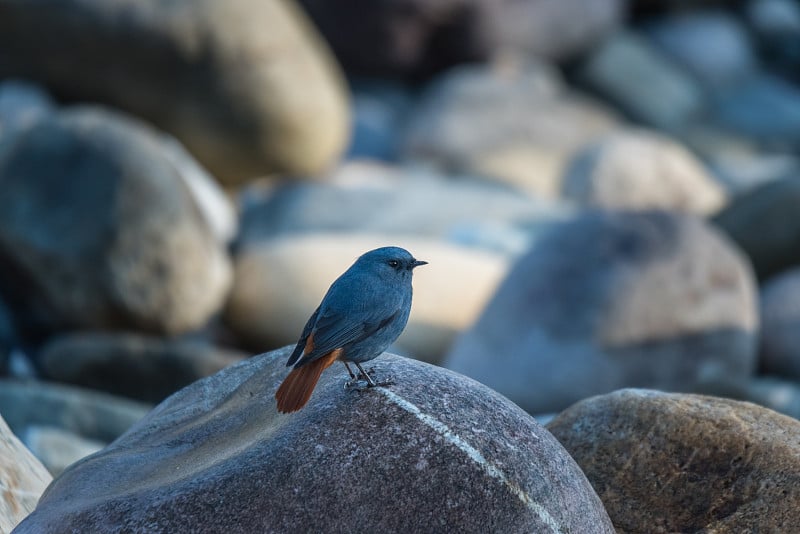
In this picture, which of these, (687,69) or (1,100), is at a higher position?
(1,100)

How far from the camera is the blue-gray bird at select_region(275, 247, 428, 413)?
10.1 feet

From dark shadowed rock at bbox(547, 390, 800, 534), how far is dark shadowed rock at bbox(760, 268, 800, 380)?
178 inches

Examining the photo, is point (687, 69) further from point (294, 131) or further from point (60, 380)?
point (60, 380)

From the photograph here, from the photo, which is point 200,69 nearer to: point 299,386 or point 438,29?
point 438,29

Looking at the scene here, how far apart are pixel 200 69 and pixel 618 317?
604cm

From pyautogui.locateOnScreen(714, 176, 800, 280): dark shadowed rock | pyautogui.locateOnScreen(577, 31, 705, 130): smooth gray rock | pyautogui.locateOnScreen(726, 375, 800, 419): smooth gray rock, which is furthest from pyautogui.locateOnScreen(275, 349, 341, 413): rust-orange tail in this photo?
pyautogui.locateOnScreen(577, 31, 705, 130): smooth gray rock

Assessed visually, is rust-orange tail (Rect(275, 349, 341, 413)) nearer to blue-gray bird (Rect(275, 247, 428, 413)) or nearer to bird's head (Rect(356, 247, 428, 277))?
blue-gray bird (Rect(275, 247, 428, 413))

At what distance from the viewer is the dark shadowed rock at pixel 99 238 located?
27.6ft

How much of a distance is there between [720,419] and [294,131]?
877cm

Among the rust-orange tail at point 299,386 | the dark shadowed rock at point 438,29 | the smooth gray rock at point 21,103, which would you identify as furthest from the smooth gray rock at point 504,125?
the rust-orange tail at point 299,386

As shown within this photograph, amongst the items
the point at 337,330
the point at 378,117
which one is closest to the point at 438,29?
the point at 378,117

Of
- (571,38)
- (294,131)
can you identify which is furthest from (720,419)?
(571,38)

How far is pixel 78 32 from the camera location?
11250 mm

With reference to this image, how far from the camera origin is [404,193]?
11461 millimetres
